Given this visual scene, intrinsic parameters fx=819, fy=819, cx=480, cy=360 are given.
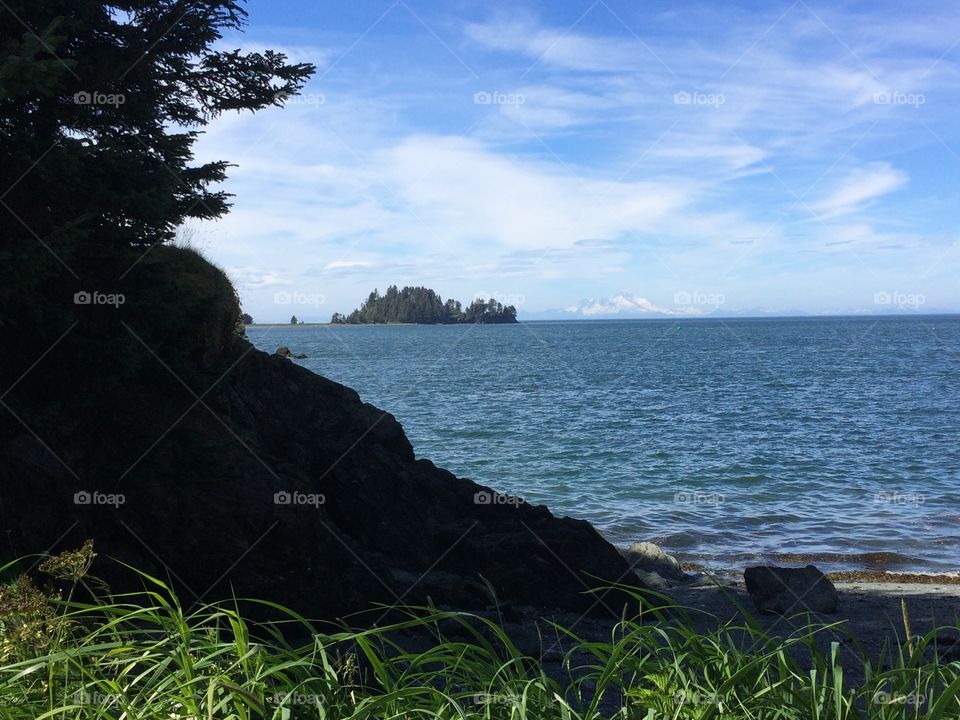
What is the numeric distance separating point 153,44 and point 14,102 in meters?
A: 2.20

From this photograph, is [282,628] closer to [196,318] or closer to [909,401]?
[196,318]

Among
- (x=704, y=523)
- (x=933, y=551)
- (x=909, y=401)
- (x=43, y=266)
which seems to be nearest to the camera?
(x=43, y=266)

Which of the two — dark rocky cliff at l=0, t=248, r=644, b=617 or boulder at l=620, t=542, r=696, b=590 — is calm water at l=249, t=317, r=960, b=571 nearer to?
boulder at l=620, t=542, r=696, b=590

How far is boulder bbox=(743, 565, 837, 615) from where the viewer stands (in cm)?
1187

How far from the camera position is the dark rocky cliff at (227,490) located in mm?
8648

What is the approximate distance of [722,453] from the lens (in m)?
29.2

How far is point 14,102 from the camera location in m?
9.20

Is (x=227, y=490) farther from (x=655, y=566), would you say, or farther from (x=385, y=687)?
(x=655, y=566)

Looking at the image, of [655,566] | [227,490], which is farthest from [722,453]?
[227,490]

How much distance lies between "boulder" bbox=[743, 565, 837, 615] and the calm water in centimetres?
380

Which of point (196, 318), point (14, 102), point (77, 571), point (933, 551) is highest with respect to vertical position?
point (14, 102)

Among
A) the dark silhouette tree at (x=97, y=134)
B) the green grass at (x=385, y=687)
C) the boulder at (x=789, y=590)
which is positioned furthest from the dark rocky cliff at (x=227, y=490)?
the green grass at (x=385, y=687)

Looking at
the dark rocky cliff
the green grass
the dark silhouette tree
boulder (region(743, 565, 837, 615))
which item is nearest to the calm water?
boulder (region(743, 565, 837, 615))

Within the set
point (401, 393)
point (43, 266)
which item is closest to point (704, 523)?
point (43, 266)
